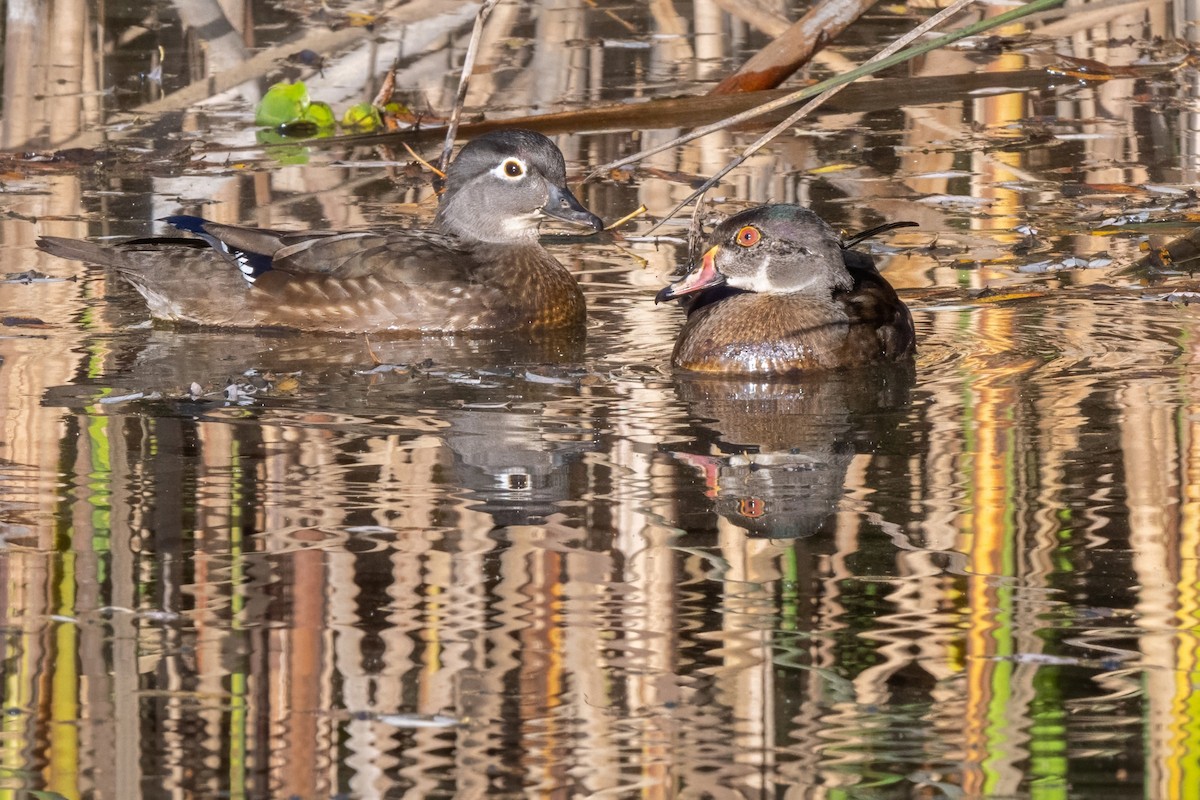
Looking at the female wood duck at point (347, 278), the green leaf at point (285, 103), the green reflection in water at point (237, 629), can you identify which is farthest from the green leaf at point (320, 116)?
the green reflection in water at point (237, 629)

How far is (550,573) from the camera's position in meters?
5.16

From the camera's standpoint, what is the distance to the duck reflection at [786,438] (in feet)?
18.8

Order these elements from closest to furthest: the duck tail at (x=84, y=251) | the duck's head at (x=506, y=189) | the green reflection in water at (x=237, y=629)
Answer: the green reflection in water at (x=237, y=629) < the duck tail at (x=84, y=251) < the duck's head at (x=506, y=189)

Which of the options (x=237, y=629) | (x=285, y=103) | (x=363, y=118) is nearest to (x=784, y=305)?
(x=237, y=629)

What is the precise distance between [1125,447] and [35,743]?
3.39 meters

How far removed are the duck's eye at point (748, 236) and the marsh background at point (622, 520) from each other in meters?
0.51

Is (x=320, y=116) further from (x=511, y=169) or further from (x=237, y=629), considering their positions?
(x=237, y=629)

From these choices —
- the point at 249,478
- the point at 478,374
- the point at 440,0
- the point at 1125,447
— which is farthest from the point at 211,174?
the point at 1125,447

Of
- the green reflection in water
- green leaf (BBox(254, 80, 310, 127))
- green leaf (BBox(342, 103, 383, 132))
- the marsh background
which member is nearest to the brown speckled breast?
the marsh background

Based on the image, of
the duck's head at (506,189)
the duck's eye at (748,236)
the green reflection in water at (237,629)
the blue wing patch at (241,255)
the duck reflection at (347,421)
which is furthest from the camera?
the duck's head at (506,189)

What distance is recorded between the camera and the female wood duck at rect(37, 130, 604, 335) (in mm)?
8703

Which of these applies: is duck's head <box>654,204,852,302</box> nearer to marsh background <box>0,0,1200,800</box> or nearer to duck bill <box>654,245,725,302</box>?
duck bill <box>654,245,725,302</box>

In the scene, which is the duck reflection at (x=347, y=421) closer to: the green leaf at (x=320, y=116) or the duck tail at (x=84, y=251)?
the duck tail at (x=84, y=251)

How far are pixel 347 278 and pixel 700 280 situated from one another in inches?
61.6
